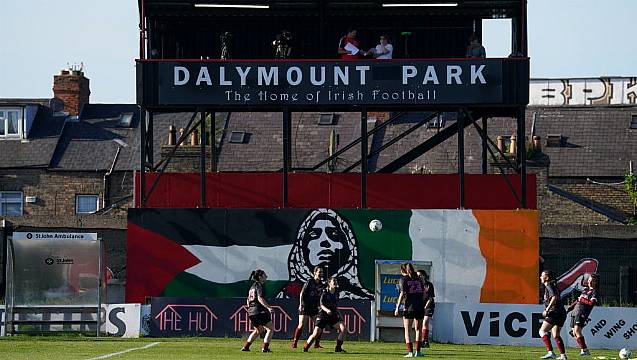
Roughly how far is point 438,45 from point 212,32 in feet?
20.9

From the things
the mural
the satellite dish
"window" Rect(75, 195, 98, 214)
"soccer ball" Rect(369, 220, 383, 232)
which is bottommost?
"soccer ball" Rect(369, 220, 383, 232)

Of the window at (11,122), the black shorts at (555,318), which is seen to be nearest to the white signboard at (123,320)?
the black shorts at (555,318)

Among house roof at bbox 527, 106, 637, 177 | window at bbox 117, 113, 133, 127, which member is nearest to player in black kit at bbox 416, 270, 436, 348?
house roof at bbox 527, 106, 637, 177

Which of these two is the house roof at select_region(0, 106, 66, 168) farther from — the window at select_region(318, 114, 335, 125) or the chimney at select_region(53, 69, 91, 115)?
the window at select_region(318, 114, 335, 125)

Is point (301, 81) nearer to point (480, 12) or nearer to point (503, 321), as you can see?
point (480, 12)

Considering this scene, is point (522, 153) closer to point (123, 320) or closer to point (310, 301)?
point (310, 301)

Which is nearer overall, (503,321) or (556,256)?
(503,321)

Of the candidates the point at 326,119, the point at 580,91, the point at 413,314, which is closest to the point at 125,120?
the point at 326,119

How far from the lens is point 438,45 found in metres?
42.1

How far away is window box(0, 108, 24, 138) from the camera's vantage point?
63.3m

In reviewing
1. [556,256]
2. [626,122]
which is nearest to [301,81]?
[556,256]

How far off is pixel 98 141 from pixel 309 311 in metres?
33.8

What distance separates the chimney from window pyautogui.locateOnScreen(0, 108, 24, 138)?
2.15 meters

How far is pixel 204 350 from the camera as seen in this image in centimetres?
2862
